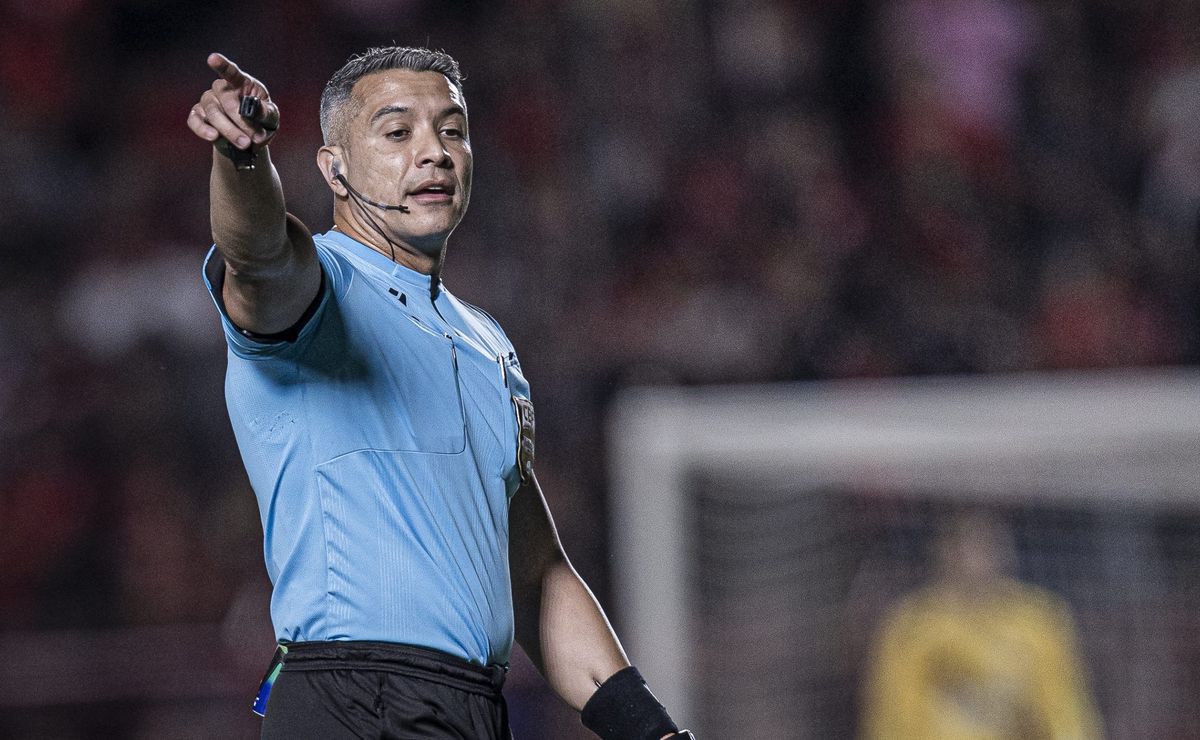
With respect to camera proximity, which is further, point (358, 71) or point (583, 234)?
point (583, 234)

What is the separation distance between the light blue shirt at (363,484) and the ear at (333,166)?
284 millimetres

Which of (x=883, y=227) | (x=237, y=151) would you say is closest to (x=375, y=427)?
(x=237, y=151)

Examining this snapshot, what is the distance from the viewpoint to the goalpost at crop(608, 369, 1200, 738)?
288 inches

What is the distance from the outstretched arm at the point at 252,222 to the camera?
7.26 feet

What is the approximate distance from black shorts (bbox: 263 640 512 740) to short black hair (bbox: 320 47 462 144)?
943 mm

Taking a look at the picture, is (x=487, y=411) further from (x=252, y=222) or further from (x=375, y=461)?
(x=252, y=222)

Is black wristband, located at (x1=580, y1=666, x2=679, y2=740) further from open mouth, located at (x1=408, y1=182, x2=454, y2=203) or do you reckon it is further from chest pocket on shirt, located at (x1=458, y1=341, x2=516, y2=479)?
open mouth, located at (x1=408, y1=182, x2=454, y2=203)

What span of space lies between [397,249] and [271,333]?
514 mm

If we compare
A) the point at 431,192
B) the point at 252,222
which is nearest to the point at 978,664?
the point at 431,192

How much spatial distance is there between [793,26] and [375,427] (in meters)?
8.49

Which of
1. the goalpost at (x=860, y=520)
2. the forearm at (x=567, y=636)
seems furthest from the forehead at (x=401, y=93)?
the goalpost at (x=860, y=520)

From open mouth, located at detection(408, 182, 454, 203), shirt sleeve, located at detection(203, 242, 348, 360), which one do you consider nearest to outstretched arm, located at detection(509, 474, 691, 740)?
open mouth, located at detection(408, 182, 454, 203)

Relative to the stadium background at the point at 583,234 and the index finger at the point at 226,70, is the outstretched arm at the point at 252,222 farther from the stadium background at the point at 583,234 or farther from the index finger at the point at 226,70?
the stadium background at the point at 583,234

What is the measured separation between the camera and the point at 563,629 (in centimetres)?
307
